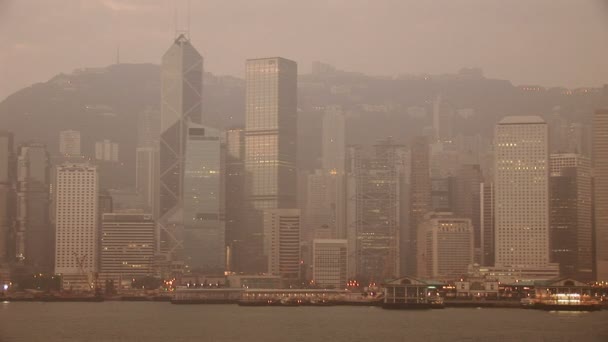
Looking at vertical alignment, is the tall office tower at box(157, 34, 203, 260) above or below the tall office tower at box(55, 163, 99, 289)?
above

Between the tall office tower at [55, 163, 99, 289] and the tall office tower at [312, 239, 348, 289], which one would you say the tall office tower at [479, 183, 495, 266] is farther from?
the tall office tower at [55, 163, 99, 289]

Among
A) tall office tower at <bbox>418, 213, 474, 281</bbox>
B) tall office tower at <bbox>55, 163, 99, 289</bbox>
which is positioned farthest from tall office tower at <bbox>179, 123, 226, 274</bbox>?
tall office tower at <bbox>418, 213, 474, 281</bbox>

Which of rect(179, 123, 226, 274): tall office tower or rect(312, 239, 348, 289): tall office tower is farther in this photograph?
rect(179, 123, 226, 274): tall office tower

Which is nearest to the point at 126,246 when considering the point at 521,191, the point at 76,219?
the point at 76,219

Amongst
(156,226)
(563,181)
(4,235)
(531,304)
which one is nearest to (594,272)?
(563,181)

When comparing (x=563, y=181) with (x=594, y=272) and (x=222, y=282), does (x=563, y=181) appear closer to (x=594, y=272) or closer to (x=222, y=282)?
(x=594, y=272)

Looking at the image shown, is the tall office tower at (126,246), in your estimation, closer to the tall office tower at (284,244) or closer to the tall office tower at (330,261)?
the tall office tower at (284,244)
